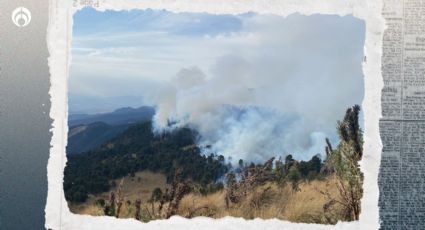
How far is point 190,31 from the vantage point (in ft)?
11.9

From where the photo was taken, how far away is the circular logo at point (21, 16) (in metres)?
3.55

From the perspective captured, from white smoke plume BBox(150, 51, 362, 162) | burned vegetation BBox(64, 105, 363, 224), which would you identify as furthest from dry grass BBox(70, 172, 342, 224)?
white smoke plume BBox(150, 51, 362, 162)

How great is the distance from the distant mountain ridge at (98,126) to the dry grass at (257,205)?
19 cm

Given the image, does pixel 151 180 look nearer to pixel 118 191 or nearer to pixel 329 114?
pixel 118 191

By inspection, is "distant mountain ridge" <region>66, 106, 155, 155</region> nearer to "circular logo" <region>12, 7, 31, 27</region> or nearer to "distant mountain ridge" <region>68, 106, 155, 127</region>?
"distant mountain ridge" <region>68, 106, 155, 127</region>

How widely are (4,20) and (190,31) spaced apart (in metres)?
0.72

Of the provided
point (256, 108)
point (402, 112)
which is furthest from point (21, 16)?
point (402, 112)

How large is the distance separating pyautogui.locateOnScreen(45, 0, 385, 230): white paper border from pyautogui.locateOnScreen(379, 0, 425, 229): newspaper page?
0.03 metres

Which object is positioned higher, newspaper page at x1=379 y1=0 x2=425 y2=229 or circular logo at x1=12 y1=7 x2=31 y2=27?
circular logo at x1=12 y1=7 x2=31 y2=27

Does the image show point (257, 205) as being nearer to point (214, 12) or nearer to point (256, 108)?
point (256, 108)

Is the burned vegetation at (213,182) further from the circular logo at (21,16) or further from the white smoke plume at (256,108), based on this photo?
the circular logo at (21,16)

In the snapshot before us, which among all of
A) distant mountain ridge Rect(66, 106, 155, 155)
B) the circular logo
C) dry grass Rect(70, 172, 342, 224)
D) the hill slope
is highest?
the circular logo

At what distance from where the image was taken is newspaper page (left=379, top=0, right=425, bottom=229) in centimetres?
356

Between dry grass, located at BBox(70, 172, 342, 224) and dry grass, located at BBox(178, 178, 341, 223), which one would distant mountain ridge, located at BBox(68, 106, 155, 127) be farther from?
dry grass, located at BBox(178, 178, 341, 223)
